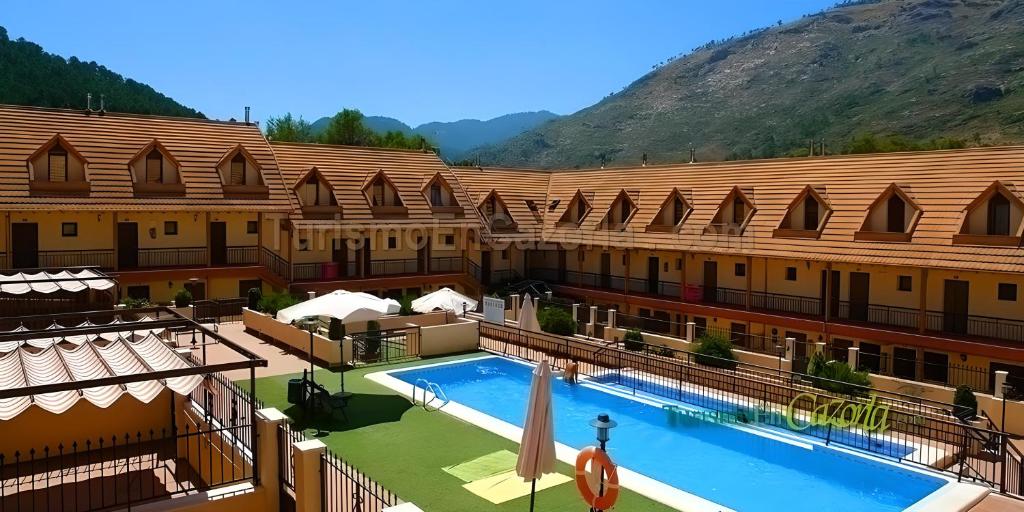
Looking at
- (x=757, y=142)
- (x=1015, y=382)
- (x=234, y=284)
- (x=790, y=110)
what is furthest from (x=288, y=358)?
(x=790, y=110)

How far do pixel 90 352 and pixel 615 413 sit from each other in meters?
12.0

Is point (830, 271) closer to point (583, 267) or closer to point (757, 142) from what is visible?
point (583, 267)

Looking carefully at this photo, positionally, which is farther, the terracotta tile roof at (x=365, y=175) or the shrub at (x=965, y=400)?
the terracotta tile roof at (x=365, y=175)

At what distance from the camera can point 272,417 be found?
1048 cm

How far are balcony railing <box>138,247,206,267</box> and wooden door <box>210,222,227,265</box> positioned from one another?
0.65 meters

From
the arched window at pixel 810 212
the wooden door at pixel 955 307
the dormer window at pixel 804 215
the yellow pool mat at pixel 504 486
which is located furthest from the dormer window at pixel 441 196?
the yellow pool mat at pixel 504 486

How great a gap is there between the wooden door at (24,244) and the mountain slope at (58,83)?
94.9 feet

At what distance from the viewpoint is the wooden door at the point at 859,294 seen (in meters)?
27.4

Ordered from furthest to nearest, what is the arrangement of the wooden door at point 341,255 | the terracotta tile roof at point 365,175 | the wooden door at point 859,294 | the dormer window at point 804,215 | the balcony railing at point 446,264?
the balcony railing at point 446,264, the wooden door at point 341,255, the terracotta tile roof at point 365,175, the dormer window at point 804,215, the wooden door at point 859,294

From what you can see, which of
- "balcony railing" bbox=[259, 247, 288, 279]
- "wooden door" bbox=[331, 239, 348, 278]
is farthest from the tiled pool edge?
"wooden door" bbox=[331, 239, 348, 278]

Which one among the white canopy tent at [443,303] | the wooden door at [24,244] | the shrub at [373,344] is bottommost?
the shrub at [373,344]

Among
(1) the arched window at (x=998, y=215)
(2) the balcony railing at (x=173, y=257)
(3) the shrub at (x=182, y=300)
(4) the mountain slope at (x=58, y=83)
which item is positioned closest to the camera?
(1) the arched window at (x=998, y=215)

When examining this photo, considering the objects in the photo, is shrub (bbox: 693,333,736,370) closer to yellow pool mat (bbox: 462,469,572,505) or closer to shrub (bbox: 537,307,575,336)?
shrub (bbox: 537,307,575,336)

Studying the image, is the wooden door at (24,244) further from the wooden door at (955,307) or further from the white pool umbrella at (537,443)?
the wooden door at (955,307)
